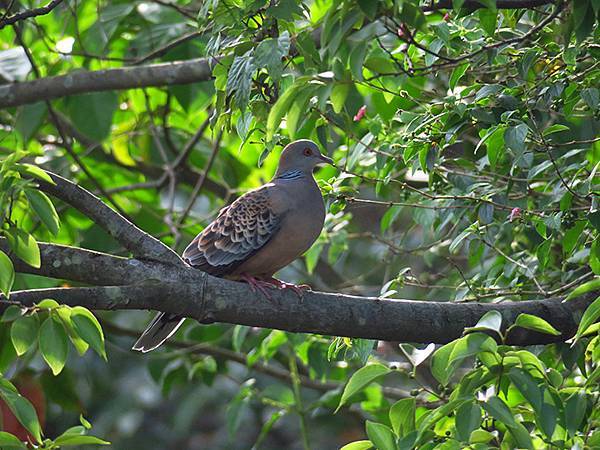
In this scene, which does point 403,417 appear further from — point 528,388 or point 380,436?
point 528,388

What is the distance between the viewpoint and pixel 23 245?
2.17m

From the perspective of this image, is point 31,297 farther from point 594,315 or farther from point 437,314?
point 594,315

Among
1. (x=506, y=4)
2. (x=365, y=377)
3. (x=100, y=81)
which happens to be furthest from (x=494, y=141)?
(x=100, y=81)

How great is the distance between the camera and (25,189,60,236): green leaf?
2.20m

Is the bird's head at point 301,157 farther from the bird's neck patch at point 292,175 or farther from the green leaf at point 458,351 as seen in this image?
the green leaf at point 458,351

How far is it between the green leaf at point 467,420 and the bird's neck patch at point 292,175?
2154 millimetres

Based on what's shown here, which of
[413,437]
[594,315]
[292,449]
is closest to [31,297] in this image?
[413,437]

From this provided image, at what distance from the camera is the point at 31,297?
8.05 feet

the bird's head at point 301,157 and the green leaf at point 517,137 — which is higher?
the green leaf at point 517,137

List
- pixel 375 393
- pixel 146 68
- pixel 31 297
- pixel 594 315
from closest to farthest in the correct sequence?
pixel 594 315, pixel 31 297, pixel 375 393, pixel 146 68

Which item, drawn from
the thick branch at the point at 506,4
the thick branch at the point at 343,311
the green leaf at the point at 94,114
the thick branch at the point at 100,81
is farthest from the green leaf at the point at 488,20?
the green leaf at the point at 94,114

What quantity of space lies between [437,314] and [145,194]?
3.01 metres

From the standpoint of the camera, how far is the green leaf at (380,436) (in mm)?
2199

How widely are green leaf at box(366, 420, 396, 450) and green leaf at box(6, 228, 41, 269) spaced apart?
80cm
